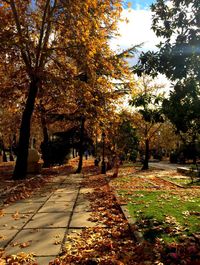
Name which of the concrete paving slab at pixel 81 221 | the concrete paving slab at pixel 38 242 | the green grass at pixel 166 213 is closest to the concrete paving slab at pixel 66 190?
the green grass at pixel 166 213

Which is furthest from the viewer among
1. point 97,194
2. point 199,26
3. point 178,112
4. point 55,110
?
point 55,110

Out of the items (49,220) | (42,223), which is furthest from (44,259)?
(49,220)

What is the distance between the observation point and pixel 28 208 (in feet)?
33.3

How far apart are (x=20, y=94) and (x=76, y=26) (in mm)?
7214

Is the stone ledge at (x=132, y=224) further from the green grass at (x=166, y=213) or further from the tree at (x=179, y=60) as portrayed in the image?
the tree at (x=179, y=60)

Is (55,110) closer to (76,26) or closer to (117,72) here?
(117,72)

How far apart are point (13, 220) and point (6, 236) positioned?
1.55 metres

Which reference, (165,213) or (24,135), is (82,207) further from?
(24,135)

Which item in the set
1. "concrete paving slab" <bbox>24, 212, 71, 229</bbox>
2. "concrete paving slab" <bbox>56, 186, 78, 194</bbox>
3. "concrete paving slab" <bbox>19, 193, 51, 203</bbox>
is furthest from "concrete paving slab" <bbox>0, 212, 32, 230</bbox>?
Result: "concrete paving slab" <bbox>56, 186, 78, 194</bbox>

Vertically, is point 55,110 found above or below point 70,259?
above

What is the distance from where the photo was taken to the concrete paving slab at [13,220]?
7.95 meters

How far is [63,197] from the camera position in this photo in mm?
12289

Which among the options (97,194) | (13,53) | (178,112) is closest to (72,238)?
(178,112)

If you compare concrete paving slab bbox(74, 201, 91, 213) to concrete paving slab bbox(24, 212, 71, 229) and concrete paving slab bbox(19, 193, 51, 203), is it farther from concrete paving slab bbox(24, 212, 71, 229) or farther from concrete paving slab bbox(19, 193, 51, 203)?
concrete paving slab bbox(19, 193, 51, 203)
